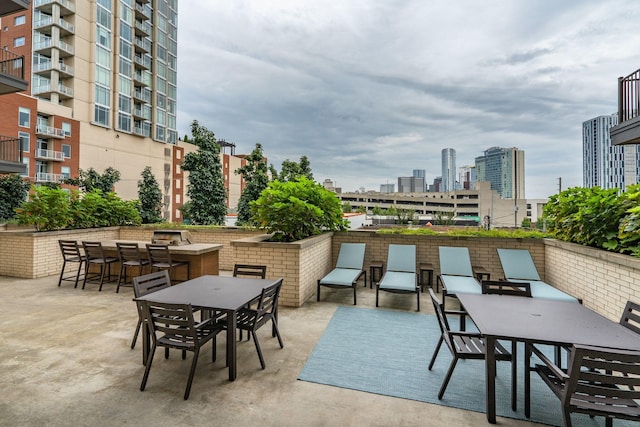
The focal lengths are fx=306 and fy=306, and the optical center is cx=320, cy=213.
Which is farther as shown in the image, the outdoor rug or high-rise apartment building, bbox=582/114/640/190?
high-rise apartment building, bbox=582/114/640/190

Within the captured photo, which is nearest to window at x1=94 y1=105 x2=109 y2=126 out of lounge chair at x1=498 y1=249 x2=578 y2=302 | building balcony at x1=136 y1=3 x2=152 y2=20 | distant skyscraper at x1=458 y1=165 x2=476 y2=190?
building balcony at x1=136 y1=3 x2=152 y2=20

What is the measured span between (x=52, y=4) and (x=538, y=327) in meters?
39.3

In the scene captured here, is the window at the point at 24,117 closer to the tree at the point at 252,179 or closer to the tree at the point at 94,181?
the tree at the point at 94,181

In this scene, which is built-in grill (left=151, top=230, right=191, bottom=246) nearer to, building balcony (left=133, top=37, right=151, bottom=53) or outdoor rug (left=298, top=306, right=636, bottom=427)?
outdoor rug (left=298, top=306, right=636, bottom=427)

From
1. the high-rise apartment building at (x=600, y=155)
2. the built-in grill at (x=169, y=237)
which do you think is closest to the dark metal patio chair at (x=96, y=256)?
the built-in grill at (x=169, y=237)

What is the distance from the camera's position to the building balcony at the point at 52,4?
26.3 meters

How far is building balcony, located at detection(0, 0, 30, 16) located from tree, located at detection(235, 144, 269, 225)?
8.20m

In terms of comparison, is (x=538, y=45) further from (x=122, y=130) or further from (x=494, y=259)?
(x=122, y=130)

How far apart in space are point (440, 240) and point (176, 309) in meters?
5.88

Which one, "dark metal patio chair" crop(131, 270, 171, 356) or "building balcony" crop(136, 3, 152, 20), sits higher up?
"building balcony" crop(136, 3, 152, 20)

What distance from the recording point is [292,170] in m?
17.8

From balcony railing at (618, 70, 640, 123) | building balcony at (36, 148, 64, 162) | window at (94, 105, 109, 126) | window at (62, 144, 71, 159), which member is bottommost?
balcony railing at (618, 70, 640, 123)

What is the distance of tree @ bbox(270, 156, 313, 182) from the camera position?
16.0 meters

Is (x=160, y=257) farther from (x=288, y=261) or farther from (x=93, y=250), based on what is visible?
(x=288, y=261)
